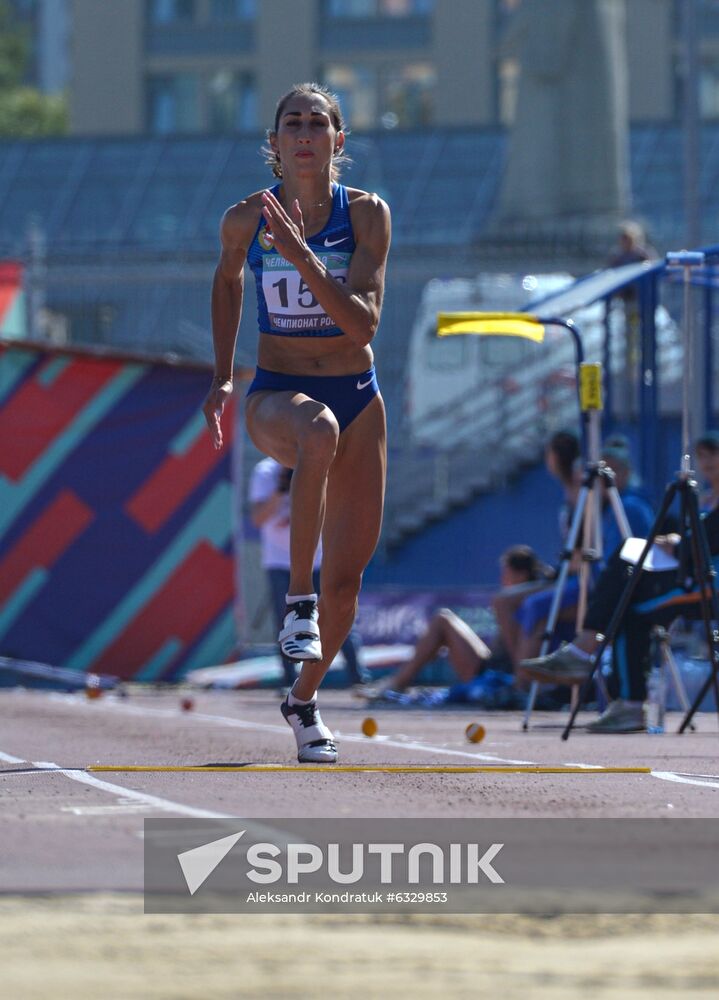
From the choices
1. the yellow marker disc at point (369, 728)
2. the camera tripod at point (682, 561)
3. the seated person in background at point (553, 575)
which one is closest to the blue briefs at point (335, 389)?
the camera tripod at point (682, 561)

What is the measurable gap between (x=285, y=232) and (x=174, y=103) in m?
53.7

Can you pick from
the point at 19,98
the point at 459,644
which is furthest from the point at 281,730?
the point at 19,98

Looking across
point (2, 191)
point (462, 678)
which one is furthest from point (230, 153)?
point (462, 678)

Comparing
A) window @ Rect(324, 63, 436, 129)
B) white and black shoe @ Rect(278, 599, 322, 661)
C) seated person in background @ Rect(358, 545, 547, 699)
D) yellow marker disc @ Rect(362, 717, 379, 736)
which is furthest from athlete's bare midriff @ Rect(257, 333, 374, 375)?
window @ Rect(324, 63, 436, 129)

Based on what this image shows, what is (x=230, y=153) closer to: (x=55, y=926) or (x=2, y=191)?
(x=2, y=191)

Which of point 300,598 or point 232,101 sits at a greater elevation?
point 300,598

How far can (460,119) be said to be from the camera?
182ft

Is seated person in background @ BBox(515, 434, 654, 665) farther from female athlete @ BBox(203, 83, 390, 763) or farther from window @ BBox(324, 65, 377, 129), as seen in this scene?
window @ BBox(324, 65, 377, 129)

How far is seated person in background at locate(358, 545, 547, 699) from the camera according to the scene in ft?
46.3

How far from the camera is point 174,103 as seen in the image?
59.4 m

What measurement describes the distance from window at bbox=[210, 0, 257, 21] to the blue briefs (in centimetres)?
5260

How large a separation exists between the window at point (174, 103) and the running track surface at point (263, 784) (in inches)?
1973

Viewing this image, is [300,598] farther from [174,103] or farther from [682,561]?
[174,103]

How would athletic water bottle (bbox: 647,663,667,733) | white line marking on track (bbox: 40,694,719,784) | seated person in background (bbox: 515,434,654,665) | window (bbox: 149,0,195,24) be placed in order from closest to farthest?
white line marking on track (bbox: 40,694,719,784)
athletic water bottle (bbox: 647,663,667,733)
seated person in background (bbox: 515,434,654,665)
window (bbox: 149,0,195,24)
